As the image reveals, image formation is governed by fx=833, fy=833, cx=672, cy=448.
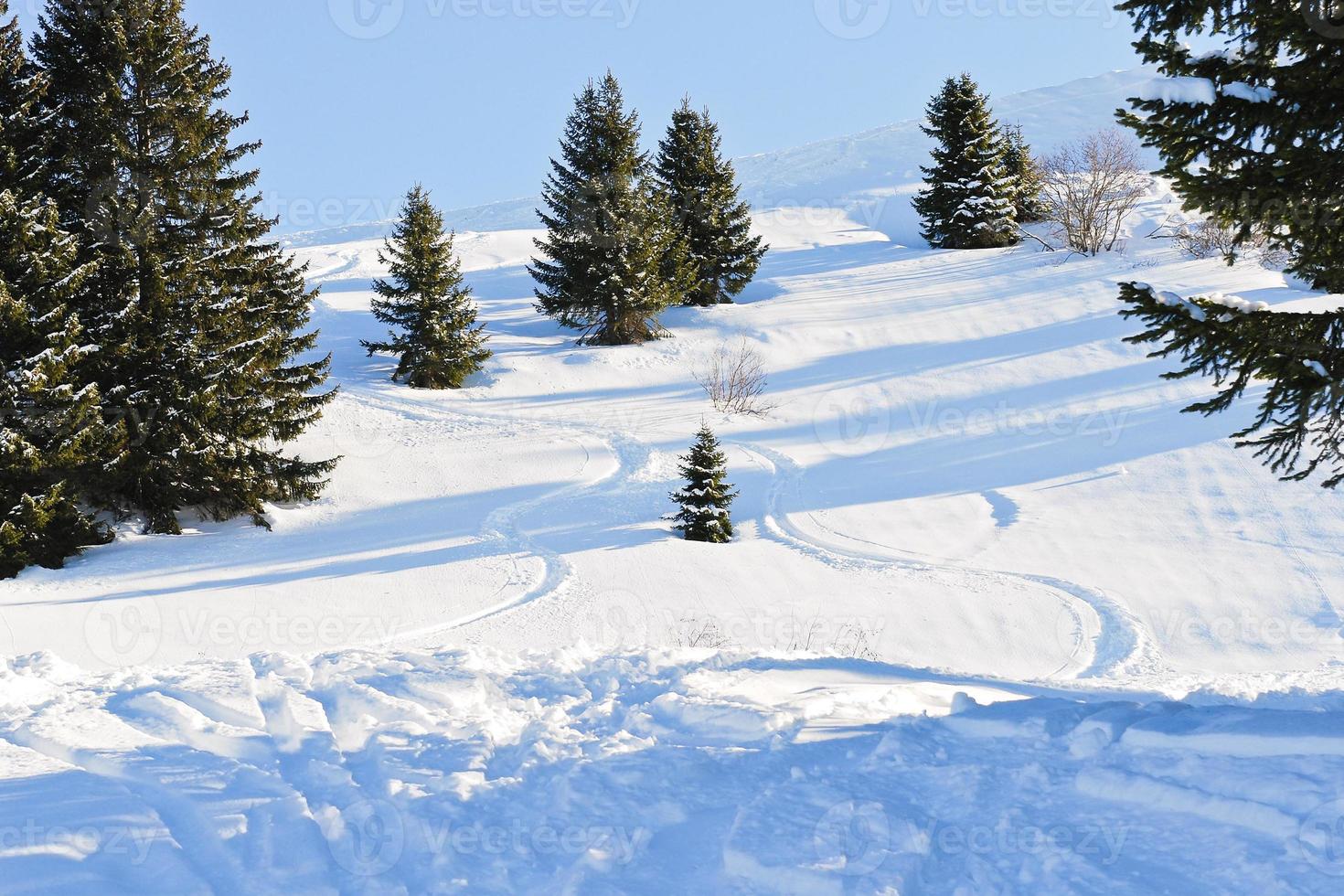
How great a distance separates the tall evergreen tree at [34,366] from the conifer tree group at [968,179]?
32.2m

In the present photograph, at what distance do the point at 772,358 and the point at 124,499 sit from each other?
60.3 feet

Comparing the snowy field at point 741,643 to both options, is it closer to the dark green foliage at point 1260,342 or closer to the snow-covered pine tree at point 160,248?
the snow-covered pine tree at point 160,248

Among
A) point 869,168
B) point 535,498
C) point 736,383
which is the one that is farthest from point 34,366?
point 869,168

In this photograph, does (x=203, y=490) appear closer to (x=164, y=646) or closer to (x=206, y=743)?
(x=164, y=646)

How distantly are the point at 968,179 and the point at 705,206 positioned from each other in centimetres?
1361

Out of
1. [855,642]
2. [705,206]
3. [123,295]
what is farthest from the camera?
[705,206]

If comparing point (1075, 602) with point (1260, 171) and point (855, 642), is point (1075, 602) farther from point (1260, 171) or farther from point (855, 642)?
point (1260, 171)

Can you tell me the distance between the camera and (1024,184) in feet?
131

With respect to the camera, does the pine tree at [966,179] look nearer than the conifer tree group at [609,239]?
No

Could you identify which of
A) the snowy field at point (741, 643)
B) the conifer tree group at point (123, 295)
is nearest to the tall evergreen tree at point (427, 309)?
the snowy field at point (741, 643)

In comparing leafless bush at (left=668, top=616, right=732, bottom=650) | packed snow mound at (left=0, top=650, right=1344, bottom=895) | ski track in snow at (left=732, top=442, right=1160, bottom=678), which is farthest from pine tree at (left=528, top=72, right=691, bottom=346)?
packed snow mound at (left=0, top=650, right=1344, bottom=895)

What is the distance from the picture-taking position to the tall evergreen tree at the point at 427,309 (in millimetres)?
23547

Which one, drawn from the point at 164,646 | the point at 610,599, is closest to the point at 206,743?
the point at 164,646
